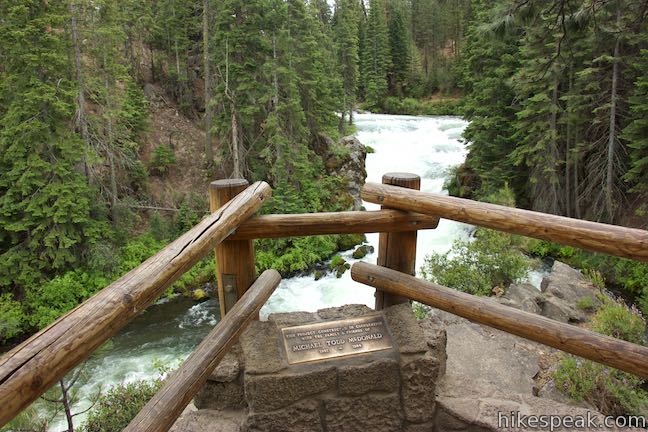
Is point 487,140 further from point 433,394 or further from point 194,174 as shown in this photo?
point 433,394

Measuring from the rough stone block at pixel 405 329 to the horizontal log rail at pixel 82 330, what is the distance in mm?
1700

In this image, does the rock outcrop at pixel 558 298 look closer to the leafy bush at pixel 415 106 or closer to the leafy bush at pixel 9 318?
the leafy bush at pixel 9 318

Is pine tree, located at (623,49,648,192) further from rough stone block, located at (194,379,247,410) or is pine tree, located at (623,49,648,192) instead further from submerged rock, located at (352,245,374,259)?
rough stone block, located at (194,379,247,410)

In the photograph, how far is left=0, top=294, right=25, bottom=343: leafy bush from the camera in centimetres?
1154

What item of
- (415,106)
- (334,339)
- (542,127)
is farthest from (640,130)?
(415,106)

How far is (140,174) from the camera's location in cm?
1714

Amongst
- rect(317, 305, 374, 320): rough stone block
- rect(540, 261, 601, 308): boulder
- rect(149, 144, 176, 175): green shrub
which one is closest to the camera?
rect(317, 305, 374, 320): rough stone block

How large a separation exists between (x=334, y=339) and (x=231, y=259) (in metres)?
1.04

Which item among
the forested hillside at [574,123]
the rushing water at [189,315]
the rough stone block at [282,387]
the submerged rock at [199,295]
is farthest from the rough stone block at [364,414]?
the forested hillside at [574,123]

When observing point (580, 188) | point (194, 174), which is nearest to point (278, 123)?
point (194, 174)

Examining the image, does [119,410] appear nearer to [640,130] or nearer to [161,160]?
[161,160]

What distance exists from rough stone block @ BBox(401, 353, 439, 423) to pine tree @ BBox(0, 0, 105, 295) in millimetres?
13085

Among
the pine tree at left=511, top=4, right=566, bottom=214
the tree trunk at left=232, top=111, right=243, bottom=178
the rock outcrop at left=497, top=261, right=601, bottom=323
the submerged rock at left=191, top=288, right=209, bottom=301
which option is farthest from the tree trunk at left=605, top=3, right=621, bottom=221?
the submerged rock at left=191, top=288, right=209, bottom=301

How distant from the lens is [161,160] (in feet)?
59.7
